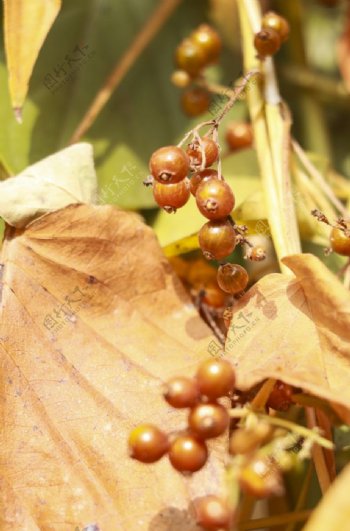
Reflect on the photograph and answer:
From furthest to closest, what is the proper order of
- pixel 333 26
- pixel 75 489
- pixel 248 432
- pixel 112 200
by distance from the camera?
pixel 333 26
pixel 112 200
pixel 75 489
pixel 248 432

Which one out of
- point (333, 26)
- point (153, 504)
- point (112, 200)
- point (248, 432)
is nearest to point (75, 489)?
point (153, 504)

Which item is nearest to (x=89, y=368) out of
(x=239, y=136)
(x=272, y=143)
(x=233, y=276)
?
(x=233, y=276)

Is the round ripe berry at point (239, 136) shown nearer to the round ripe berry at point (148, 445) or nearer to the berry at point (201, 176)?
the berry at point (201, 176)

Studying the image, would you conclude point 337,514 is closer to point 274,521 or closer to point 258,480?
point 258,480

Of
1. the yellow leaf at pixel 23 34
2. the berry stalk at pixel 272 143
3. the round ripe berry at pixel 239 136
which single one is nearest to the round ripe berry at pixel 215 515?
the berry stalk at pixel 272 143

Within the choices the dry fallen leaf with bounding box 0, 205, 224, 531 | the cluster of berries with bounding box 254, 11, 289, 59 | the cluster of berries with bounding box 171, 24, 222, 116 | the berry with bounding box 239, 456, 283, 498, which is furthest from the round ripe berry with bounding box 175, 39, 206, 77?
the berry with bounding box 239, 456, 283, 498

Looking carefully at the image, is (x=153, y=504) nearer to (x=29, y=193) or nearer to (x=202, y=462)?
(x=202, y=462)
